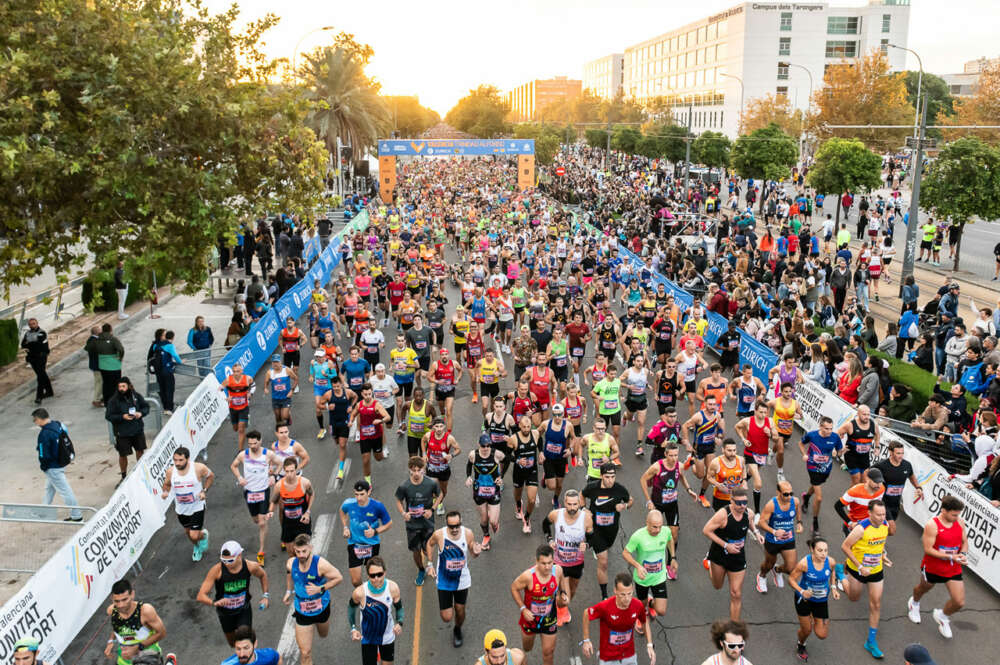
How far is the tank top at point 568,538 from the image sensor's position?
806 centimetres

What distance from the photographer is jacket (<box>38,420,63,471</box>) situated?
34.0ft

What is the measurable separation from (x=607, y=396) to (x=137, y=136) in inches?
365

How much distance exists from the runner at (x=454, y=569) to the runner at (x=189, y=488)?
3214 mm

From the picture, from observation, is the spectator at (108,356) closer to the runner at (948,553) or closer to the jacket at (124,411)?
the jacket at (124,411)

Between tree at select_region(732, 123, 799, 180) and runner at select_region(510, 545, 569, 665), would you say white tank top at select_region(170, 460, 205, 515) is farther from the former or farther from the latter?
tree at select_region(732, 123, 799, 180)

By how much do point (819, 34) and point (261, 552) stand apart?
9879cm

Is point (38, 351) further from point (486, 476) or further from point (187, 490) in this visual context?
point (486, 476)

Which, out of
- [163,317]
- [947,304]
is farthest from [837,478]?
[163,317]

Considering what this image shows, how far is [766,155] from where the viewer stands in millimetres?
42188

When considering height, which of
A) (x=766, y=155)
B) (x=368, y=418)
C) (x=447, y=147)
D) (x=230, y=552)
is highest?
(x=447, y=147)

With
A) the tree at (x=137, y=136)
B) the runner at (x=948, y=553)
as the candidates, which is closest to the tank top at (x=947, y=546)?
the runner at (x=948, y=553)

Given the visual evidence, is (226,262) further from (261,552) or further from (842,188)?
(842,188)

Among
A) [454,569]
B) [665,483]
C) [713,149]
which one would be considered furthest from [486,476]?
[713,149]

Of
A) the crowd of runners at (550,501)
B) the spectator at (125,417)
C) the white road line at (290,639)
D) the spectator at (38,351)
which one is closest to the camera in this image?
the crowd of runners at (550,501)
